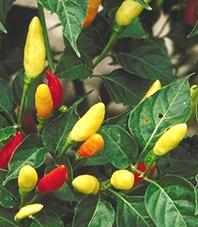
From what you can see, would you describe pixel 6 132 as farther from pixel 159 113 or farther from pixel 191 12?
pixel 191 12

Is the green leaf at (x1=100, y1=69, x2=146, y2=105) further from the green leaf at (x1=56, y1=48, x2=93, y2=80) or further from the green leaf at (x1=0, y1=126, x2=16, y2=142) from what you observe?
the green leaf at (x1=0, y1=126, x2=16, y2=142)

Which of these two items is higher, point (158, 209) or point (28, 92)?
point (28, 92)

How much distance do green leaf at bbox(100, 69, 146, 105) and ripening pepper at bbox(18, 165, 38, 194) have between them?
430 mm

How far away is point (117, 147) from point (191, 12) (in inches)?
25.3

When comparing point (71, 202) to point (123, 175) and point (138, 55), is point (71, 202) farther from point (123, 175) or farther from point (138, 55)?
point (138, 55)

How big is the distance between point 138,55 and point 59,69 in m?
0.22

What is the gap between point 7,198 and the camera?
1207 mm

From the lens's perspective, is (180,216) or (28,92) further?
(28,92)

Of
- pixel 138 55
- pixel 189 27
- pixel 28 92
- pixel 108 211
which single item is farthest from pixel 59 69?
pixel 189 27

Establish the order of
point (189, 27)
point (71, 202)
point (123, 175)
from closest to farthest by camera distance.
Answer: point (123, 175) → point (71, 202) → point (189, 27)

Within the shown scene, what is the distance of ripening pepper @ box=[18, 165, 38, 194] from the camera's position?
1090mm

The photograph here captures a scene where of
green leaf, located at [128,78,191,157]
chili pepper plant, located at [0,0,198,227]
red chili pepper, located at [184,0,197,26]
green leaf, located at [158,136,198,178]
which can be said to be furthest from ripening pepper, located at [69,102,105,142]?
red chili pepper, located at [184,0,197,26]

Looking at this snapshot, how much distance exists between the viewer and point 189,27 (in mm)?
1825

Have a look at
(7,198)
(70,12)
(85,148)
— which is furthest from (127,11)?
(7,198)
